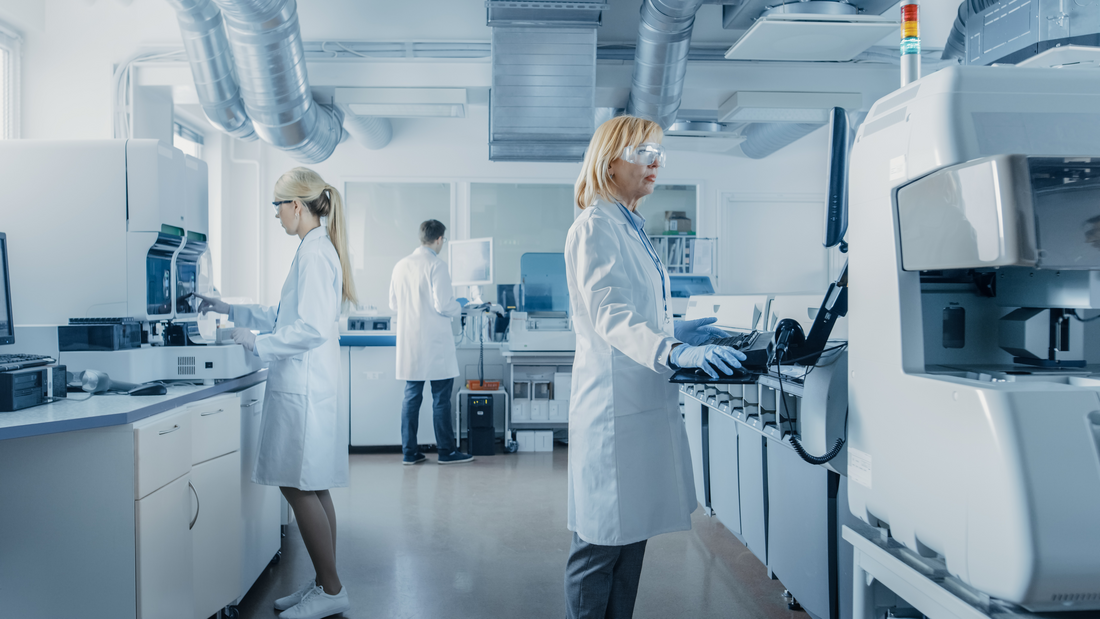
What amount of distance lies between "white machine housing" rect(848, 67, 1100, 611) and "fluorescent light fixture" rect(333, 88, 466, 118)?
128 inches

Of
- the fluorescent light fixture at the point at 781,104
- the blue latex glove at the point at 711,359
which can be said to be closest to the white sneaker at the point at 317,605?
the blue latex glove at the point at 711,359

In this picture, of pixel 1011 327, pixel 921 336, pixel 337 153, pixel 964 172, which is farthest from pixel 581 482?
pixel 337 153

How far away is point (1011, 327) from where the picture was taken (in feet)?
3.76

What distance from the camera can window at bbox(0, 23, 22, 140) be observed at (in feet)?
11.2

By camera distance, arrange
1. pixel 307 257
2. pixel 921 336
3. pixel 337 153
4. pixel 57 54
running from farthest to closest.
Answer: pixel 337 153, pixel 57 54, pixel 307 257, pixel 921 336

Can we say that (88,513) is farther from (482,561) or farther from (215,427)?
(482,561)

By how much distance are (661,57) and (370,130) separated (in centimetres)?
253

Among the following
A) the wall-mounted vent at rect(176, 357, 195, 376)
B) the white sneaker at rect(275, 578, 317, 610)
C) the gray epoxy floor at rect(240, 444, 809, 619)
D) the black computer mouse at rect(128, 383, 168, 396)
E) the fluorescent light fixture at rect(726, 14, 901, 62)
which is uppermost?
the fluorescent light fixture at rect(726, 14, 901, 62)

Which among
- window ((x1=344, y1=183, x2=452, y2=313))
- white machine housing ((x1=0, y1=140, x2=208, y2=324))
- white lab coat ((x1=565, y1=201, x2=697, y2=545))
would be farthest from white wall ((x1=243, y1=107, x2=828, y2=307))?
white lab coat ((x1=565, y1=201, x2=697, y2=545))

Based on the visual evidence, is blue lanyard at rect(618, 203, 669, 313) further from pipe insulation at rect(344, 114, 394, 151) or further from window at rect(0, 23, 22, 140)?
window at rect(0, 23, 22, 140)

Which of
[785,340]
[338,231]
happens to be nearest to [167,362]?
[338,231]

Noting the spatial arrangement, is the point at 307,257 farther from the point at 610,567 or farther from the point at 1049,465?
the point at 1049,465

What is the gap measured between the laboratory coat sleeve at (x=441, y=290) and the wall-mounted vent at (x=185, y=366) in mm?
2357

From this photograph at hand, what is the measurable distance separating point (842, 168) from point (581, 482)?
901mm
